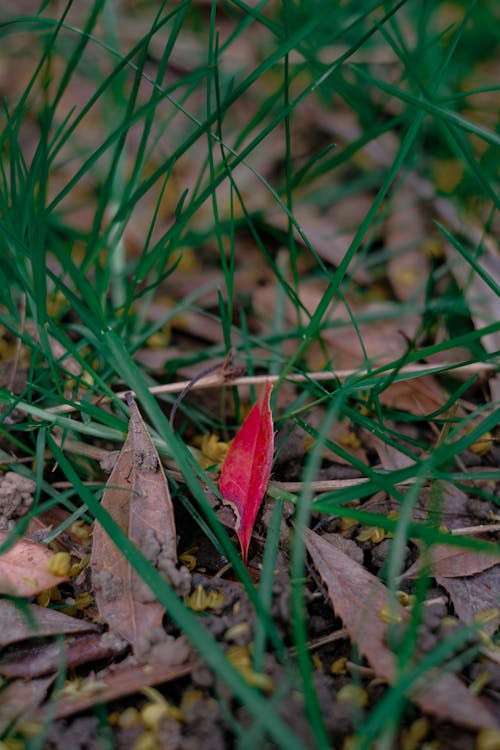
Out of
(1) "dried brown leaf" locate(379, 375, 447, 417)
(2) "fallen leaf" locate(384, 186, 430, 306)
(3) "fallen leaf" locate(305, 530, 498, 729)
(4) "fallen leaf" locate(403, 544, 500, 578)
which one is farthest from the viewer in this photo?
(2) "fallen leaf" locate(384, 186, 430, 306)

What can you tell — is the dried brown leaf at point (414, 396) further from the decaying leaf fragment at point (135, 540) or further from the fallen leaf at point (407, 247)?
the decaying leaf fragment at point (135, 540)

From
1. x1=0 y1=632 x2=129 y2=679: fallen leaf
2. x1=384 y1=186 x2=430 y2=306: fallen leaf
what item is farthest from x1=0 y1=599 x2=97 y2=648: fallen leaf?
x1=384 y1=186 x2=430 y2=306: fallen leaf

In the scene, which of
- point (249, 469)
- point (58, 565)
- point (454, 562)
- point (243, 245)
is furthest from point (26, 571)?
point (243, 245)

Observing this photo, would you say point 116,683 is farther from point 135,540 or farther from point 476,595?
point 476,595

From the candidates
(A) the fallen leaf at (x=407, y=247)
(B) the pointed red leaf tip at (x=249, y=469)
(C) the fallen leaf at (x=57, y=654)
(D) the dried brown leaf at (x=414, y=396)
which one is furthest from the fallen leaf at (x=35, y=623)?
(A) the fallen leaf at (x=407, y=247)

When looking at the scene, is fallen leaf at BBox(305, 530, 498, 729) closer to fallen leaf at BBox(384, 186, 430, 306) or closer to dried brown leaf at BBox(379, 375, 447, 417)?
dried brown leaf at BBox(379, 375, 447, 417)

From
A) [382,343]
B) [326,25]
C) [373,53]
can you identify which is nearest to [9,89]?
[326,25]


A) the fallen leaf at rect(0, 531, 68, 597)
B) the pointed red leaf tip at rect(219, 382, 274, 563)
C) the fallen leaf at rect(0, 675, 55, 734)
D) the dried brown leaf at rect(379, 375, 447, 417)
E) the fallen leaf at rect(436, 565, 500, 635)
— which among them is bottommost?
the fallen leaf at rect(0, 675, 55, 734)

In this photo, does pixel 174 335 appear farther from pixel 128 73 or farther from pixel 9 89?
pixel 9 89

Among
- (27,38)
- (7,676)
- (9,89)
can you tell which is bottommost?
(7,676)
